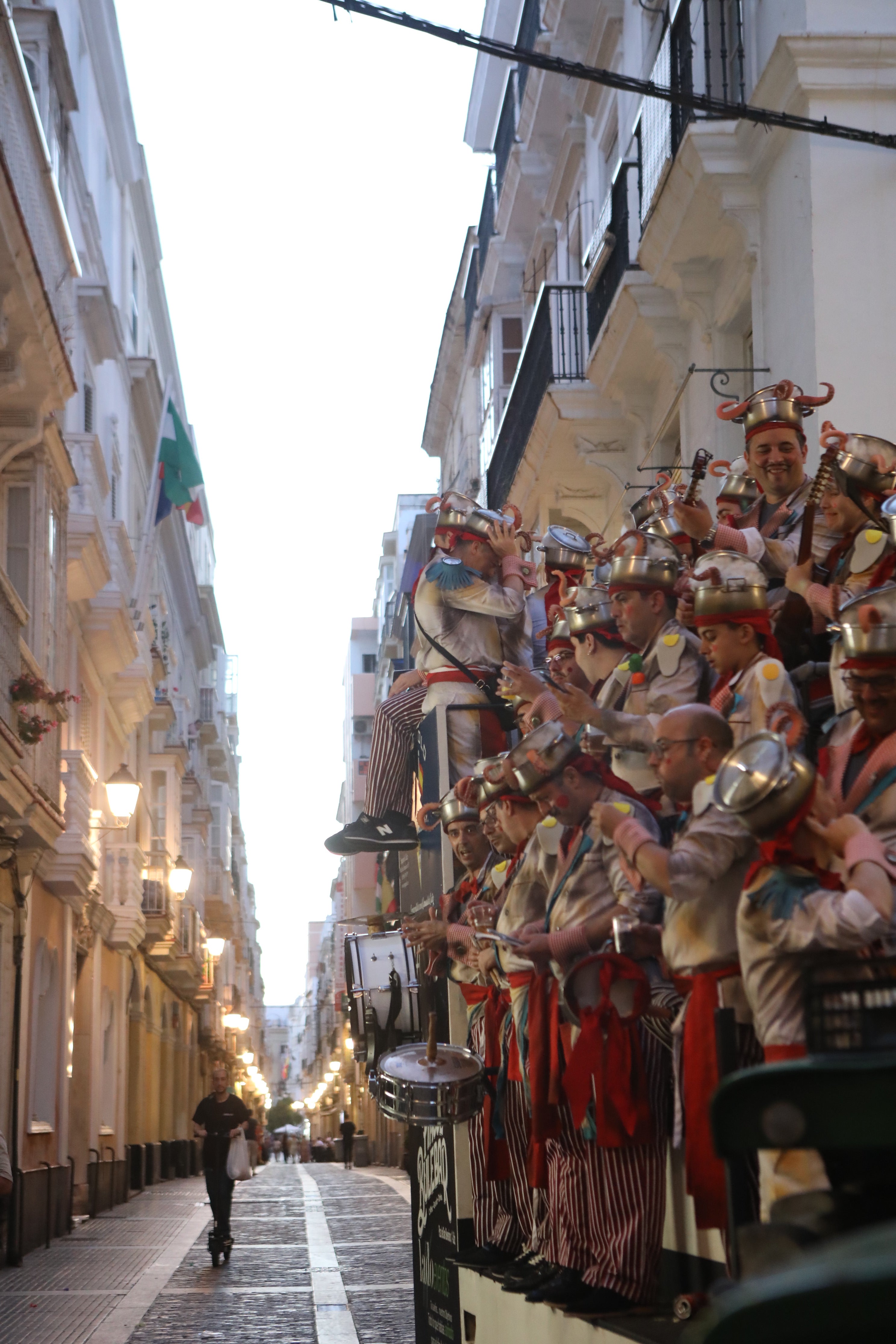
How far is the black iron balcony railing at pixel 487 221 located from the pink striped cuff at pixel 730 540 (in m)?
19.3

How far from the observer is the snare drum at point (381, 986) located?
9.61 metres

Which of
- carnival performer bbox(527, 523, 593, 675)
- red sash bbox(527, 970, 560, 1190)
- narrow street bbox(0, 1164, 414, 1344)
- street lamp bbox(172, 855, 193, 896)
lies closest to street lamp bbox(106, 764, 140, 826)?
narrow street bbox(0, 1164, 414, 1344)

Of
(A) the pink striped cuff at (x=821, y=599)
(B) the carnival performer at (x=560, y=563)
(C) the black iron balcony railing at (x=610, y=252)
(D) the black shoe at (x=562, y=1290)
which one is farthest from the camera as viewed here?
(C) the black iron balcony railing at (x=610, y=252)

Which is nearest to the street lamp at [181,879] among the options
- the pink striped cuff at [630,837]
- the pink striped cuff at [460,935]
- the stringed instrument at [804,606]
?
the pink striped cuff at [460,935]

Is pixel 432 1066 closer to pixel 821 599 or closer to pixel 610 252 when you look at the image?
pixel 821 599

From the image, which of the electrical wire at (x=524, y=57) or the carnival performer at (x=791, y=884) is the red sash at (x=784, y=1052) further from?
the electrical wire at (x=524, y=57)

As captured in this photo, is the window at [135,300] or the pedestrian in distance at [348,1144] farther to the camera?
the pedestrian in distance at [348,1144]

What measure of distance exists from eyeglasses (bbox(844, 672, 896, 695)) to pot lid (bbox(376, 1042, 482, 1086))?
123 inches

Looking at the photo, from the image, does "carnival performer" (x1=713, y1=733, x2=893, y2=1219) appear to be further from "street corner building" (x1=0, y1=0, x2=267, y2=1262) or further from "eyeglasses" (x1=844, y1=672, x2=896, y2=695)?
"street corner building" (x1=0, y1=0, x2=267, y2=1262)

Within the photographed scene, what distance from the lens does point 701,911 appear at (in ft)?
16.0

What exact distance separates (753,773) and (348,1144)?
46.3 metres

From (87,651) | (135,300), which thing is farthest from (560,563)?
(135,300)

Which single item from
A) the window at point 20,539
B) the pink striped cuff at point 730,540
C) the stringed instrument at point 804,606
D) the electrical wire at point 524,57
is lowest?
the stringed instrument at point 804,606

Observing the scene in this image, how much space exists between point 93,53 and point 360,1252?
19.8m
